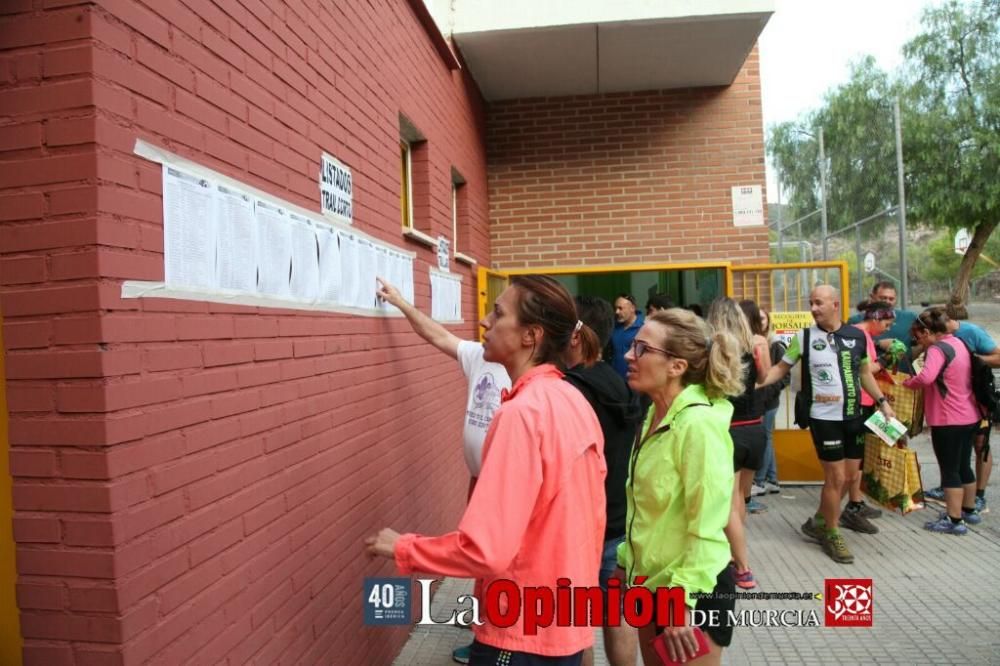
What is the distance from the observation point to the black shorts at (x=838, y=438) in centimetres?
577

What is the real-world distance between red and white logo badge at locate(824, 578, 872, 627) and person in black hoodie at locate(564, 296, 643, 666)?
1.89 m

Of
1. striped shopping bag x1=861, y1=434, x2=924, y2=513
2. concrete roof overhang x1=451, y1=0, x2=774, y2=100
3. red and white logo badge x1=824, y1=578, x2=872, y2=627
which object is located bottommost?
red and white logo badge x1=824, y1=578, x2=872, y2=627

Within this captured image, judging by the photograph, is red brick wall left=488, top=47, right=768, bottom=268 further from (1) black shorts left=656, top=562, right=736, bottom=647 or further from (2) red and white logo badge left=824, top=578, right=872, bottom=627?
(1) black shorts left=656, top=562, right=736, bottom=647

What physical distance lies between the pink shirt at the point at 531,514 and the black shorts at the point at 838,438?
4.22m

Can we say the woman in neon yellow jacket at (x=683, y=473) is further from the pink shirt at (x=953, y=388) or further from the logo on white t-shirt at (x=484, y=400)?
the pink shirt at (x=953, y=388)

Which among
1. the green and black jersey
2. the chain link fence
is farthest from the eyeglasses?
the chain link fence

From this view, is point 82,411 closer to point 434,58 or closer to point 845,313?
point 434,58

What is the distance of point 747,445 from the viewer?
16.0 feet

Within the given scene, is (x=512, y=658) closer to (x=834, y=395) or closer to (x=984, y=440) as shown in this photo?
(x=834, y=395)

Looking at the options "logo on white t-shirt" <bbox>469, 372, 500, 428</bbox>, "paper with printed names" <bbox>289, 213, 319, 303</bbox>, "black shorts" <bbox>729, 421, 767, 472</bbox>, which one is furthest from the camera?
"black shorts" <bbox>729, 421, 767, 472</bbox>

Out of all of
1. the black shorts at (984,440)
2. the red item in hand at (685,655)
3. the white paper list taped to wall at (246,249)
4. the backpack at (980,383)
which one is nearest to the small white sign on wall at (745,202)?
the backpack at (980,383)

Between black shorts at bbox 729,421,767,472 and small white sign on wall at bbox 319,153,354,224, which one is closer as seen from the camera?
small white sign on wall at bbox 319,153,354,224

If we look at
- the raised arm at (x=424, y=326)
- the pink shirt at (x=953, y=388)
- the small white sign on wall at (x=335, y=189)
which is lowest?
the pink shirt at (x=953, y=388)

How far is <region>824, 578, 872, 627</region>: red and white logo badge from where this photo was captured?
459 centimetres
